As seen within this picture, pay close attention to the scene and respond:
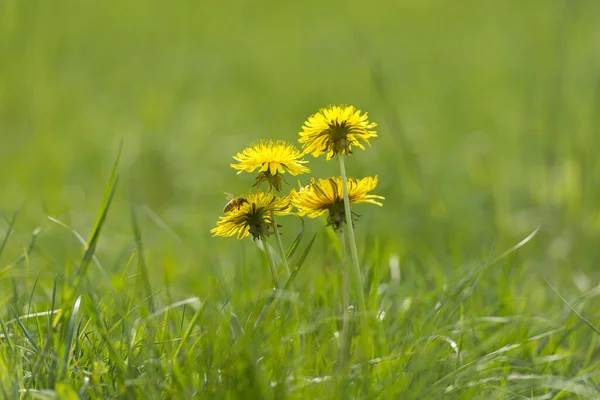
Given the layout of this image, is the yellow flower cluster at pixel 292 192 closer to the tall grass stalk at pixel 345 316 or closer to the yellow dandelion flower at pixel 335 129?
the yellow dandelion flower at pixel 335 129

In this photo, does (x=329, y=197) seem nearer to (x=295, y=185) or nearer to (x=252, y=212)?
(x=252, y=212)

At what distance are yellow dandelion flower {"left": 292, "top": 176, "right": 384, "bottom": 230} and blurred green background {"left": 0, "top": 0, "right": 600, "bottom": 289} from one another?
0.58 m

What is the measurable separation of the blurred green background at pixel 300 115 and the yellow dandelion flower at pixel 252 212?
25.2 inches

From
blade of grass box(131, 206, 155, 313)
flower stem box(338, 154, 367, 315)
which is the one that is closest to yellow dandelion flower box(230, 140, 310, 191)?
flower stem box(338, 154, 367, 315)

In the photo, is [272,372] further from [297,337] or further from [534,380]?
[534,380]

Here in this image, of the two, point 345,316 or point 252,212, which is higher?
point 252,212

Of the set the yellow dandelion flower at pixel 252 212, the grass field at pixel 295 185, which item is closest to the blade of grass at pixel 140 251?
the grass field at pixel 295 185

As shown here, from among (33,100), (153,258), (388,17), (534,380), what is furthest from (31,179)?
(388,17)

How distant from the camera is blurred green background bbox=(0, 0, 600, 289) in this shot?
150 inches

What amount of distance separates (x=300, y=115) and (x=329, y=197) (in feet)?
15.2

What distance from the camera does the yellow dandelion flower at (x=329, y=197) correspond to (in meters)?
1.75

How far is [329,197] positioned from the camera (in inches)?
69.2

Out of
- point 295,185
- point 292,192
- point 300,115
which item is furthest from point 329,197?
point 300,115

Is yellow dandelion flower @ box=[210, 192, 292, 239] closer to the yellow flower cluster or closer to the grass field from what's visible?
the yellow flower cluster
